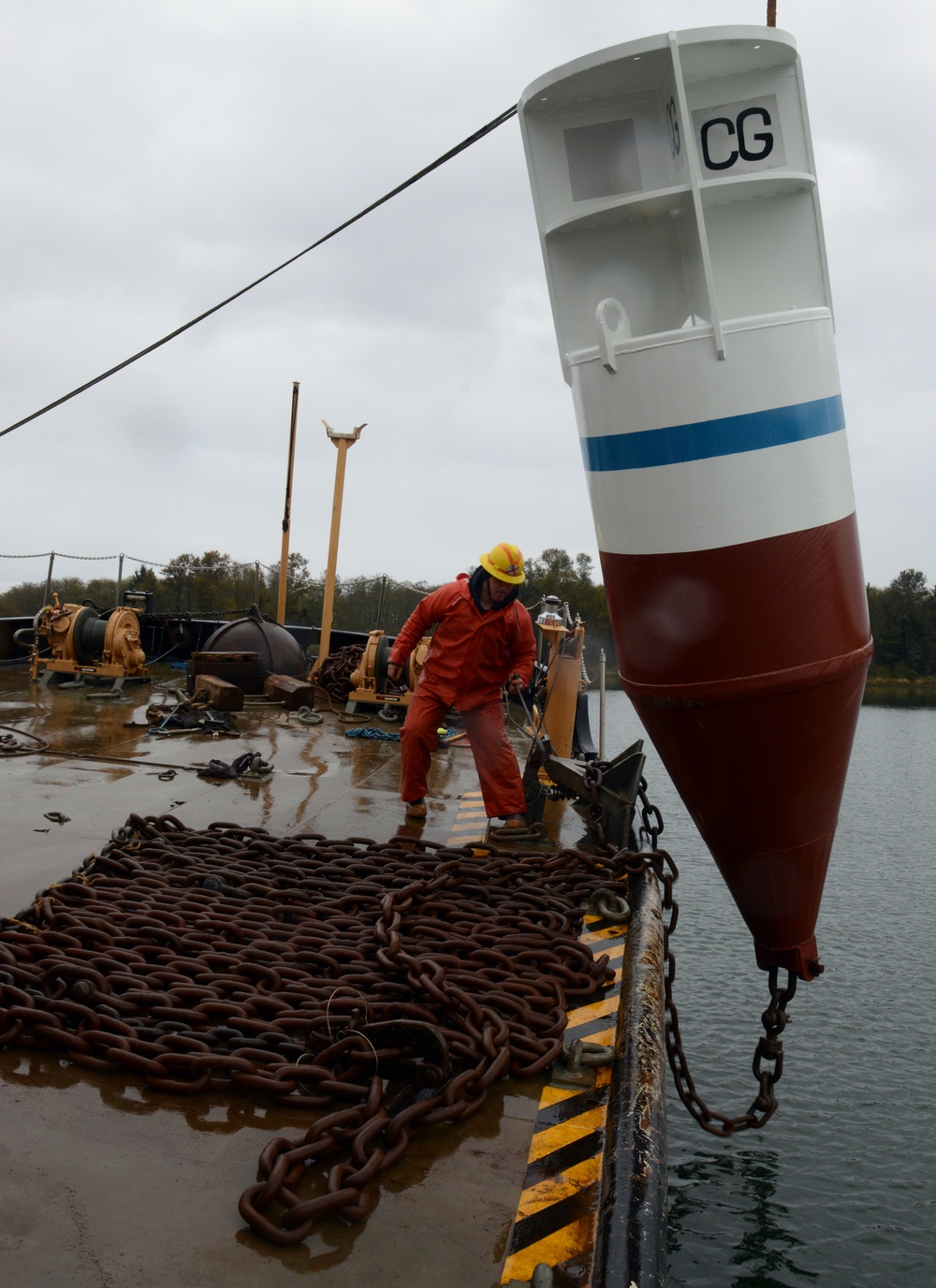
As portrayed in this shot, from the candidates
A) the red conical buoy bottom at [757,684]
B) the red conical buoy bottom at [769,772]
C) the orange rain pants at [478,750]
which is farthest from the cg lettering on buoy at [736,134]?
the orange rain pants at [478,750]

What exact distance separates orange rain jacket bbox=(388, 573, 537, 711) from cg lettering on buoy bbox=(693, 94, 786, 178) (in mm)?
2838

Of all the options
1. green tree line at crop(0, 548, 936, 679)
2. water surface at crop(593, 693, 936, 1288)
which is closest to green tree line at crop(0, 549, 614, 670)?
green tree line at crop(0, 548, 936, 679)

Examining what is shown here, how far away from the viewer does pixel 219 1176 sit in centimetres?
216

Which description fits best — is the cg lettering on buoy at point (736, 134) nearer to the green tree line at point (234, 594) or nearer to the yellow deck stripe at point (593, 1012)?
the yellow deck stripe at point (593, 1012)

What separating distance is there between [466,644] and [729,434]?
2.86m

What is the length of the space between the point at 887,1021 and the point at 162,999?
17.1 feet

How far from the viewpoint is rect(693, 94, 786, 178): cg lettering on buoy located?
2857mm

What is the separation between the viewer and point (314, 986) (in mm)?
3004

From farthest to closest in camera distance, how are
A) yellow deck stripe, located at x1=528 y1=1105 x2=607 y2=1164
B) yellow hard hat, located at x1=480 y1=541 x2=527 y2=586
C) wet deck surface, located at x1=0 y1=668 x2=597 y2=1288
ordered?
1. yellow hard hat, located at x1=480 y1=541 x2=527 y2=586
2. yellow deck stripe, located at x1=528 y1=1105 x2=607 y2=1164
3. wet deck surface, located at x1=0 y1=668 x2=597 y2=1288

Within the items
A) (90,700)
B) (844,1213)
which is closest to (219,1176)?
(844,1213)

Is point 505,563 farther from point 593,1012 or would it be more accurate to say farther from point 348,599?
point 348,599

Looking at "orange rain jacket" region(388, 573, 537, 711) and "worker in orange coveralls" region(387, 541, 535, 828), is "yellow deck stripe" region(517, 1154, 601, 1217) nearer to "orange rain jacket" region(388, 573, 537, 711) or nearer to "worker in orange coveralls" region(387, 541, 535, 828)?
"worker in orange coveralls" region(387, 541, 535, 828)

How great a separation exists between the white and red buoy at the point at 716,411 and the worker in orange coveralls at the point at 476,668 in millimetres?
2197

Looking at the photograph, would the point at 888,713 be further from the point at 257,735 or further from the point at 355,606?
the point at 257,735
